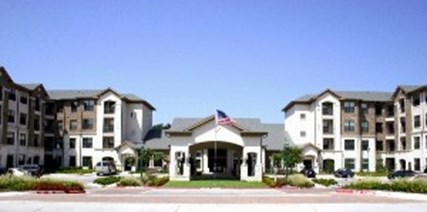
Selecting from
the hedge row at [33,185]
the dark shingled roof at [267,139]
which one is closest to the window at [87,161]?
the dark shingled roof at [267,139]

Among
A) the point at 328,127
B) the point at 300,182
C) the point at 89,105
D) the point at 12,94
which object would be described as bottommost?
the point at 300,182

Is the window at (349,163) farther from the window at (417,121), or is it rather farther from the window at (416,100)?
the window at (416,100)

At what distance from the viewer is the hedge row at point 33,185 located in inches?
1307

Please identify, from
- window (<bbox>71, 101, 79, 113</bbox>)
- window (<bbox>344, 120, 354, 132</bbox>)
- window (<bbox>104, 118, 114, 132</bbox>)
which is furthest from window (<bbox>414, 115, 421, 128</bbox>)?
window (<bbox>71, 101, 79, 113</bbox>)

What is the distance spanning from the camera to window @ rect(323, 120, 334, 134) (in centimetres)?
8469

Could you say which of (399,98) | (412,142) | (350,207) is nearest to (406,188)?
(350,207)

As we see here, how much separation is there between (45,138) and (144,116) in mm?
15510

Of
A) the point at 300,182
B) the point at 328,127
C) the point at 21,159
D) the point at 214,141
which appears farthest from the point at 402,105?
the point at 21,159

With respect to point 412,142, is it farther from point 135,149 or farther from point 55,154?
point 55,154

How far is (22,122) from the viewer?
77250 millimetres

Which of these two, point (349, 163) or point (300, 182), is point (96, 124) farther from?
point (300, 182)

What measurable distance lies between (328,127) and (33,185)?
58.5 metres

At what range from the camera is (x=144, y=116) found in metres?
89.8

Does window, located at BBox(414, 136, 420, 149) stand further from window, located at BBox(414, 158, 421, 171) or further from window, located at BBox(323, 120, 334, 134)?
window, located at BBox(323, 120, 334, 134)
